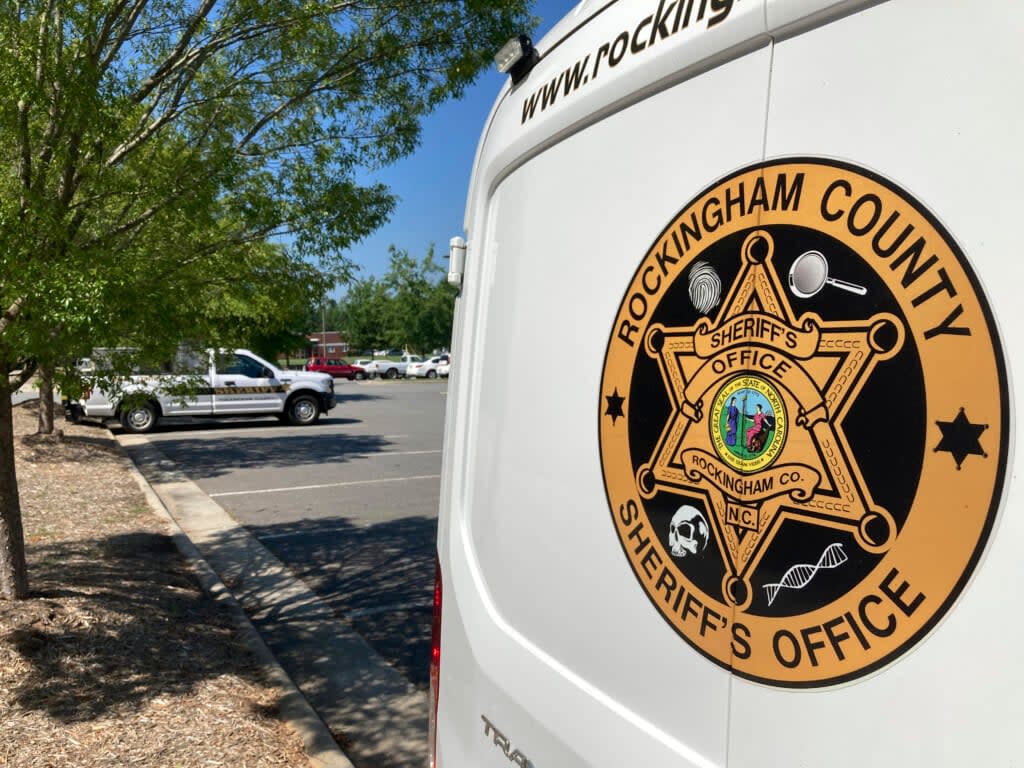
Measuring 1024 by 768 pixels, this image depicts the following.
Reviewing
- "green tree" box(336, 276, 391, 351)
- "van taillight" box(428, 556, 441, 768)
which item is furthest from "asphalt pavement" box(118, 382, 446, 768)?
"green tree" box(336, 276, 391, 351)

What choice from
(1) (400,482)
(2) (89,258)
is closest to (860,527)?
(2) (89,258)

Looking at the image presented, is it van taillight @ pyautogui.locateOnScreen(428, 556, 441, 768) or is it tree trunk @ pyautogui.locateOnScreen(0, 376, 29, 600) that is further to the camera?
tree trunk @ pyautogui.locateOnScreen(0, 376, 29, 600)

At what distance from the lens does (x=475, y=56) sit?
533 centimetres

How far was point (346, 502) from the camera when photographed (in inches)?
399

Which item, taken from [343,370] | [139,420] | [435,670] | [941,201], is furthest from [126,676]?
[343,370]

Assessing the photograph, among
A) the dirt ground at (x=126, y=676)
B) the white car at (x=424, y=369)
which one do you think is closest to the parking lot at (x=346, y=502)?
the dirt ground at (x=126, y=676)

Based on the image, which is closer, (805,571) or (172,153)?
(805,571)

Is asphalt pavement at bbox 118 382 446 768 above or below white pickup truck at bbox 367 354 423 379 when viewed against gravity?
below

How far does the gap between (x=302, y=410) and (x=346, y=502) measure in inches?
393

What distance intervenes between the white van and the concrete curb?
227cm

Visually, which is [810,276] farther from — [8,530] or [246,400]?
[246,400]

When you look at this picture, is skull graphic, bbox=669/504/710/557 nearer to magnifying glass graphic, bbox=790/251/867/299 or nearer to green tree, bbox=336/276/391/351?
magnifying glass graphic, bbox=790/251/867/299

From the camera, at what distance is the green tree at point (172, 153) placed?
148 inches

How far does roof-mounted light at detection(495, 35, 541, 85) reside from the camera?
75.1 inches
